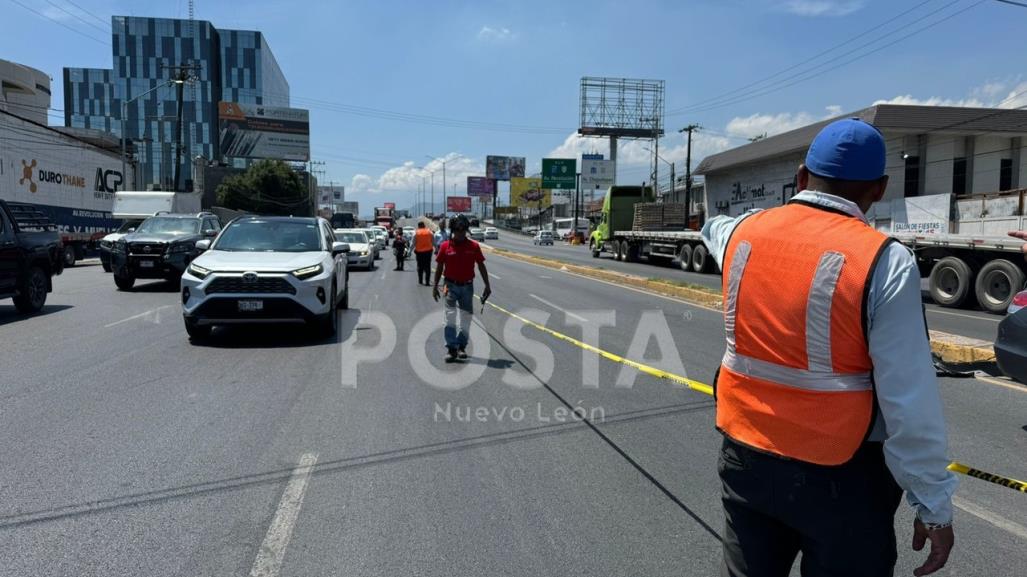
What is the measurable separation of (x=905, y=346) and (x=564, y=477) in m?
3.14

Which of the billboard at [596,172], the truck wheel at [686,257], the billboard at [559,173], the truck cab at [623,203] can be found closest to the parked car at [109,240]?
the truck wheel at [686,257]

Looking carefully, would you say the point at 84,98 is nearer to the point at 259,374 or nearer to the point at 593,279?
the point at 593,279

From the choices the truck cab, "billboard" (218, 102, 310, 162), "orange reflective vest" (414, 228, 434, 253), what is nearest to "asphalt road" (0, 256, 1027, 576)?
"orange reflective vest" (414, 228, 434, 253)

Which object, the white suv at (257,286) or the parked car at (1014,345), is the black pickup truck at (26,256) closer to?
the white suv at (257,286)

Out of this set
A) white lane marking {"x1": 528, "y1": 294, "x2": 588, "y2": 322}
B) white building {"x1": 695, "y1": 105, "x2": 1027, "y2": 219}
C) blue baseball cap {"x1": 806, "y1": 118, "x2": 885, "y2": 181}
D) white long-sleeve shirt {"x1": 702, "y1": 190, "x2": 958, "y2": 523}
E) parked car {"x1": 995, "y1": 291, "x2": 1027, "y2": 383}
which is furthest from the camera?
white building {"x1": 695, "y1": 105, "x2": 1027, "y2": 219}

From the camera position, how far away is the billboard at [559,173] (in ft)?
261

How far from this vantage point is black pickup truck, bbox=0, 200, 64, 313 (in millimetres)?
12297

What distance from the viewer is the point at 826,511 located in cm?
206

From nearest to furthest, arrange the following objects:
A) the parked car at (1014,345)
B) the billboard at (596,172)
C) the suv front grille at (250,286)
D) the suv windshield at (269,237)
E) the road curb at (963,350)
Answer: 1. the parked car at (1014,345)
2. the road curb at (963,350)
3. the suv front grille at (250,286)
4. the suv windshield at (269,237)
5. the billboard at (596,172)

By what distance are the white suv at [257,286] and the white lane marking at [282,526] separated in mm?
5031

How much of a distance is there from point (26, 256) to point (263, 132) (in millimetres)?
72772

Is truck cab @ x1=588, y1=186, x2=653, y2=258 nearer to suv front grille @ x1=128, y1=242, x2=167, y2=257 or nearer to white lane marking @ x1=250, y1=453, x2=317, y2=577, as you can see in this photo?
suv front grille @ x1=128, y1=242, x2=167, y2=257

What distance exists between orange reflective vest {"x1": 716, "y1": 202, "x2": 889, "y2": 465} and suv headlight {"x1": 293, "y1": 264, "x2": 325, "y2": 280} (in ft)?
27.4

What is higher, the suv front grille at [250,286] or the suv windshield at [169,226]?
the suv windshield at [169,226]
